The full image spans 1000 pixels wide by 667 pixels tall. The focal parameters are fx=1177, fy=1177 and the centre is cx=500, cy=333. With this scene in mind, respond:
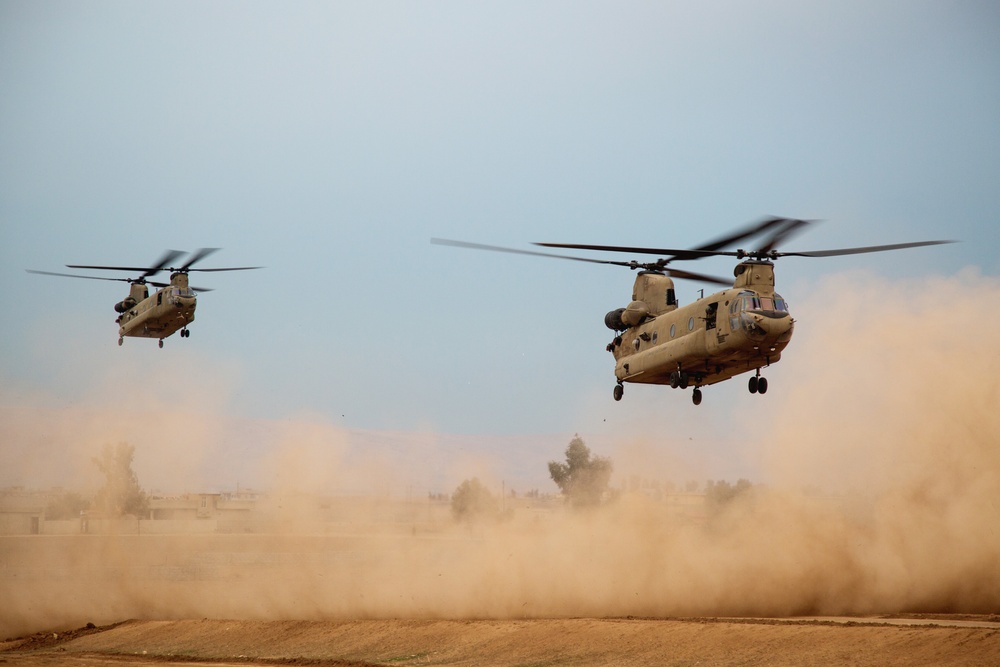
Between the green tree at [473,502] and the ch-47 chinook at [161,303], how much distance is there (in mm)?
20563

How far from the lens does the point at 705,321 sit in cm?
3634

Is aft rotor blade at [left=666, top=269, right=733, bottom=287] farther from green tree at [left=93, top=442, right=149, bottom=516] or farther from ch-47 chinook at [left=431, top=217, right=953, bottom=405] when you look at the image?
green tree at [left=93, top=442, right=149, bottom=516]

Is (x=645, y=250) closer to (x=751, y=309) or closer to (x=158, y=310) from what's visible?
(x=751, y=309)

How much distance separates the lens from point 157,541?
8562 centimetres

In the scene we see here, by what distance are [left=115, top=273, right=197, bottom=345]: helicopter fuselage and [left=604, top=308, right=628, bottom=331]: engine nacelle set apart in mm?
18805

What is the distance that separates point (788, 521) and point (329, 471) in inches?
962

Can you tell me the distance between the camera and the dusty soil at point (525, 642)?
3059cm

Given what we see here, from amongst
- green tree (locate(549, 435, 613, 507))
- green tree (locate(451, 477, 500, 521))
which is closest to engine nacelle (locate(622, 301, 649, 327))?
green tree (locate(451, 477, 500, 521))

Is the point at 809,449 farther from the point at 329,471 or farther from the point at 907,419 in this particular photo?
the point at 329,471

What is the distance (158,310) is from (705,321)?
84.2 ft

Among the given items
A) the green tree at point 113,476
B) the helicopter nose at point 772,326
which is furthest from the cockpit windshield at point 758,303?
the green tree at point 113,476

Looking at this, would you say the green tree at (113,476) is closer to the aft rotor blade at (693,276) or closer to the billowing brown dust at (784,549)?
the billowing brown dust at (784,549)

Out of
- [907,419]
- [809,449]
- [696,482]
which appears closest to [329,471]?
[696,482]

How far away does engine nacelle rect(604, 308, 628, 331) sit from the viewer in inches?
1655
